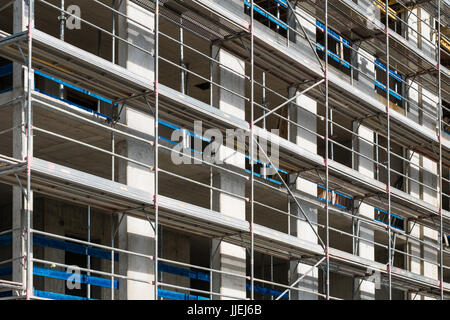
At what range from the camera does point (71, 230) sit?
1017 inches

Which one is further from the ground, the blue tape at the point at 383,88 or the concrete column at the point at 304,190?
the blue tape at the point at 383,88

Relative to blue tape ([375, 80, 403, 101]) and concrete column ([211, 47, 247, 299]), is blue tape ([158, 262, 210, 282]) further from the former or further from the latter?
blue tape ([375, 80, 403, 101])

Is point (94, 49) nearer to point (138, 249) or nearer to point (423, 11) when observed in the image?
point (138, 249)

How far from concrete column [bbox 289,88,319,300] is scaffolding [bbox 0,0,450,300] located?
167mm

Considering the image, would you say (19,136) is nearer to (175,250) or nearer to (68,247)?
(68,247)

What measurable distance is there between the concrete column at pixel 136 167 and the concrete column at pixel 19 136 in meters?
2.15

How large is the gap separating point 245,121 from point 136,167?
3131mm

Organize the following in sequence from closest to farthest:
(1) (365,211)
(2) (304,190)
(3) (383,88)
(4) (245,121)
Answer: (4) (245,121) → (2) (304,190) → (1) (365,211) → (3) (383,88)

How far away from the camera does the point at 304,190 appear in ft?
80.8

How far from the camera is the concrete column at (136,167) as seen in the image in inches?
770

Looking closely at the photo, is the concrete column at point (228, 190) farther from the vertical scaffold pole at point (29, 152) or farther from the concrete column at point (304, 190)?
the vertical scaffold pole at point (29, 152)

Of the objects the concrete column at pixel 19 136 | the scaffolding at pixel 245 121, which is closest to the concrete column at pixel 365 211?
the scaffolding at pixel 245 121

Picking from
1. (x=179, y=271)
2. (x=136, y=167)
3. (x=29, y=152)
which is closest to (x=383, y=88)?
(x=179, y=271)
